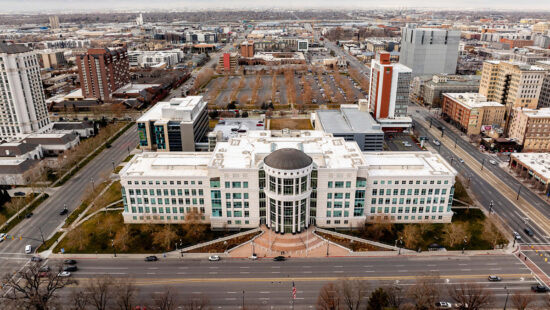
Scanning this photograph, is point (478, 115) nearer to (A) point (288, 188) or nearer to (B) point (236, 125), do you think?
(B) point (236, 125)

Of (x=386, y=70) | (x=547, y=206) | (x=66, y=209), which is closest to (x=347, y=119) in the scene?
(x=386, y=70)

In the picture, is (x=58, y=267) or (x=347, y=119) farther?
(x=347, y=119)

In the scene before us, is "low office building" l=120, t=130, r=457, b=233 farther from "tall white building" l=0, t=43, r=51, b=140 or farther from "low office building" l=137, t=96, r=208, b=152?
"tall white building" l=0, t=43, r=51, b=140

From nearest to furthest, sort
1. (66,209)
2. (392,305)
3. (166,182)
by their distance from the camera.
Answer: (392,305), (166,182), (66,209)

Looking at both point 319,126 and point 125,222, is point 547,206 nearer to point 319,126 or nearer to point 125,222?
point 319,126

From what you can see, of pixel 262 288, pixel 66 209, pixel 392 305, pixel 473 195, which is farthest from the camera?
pixel 473 195
